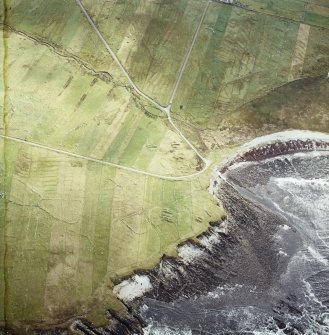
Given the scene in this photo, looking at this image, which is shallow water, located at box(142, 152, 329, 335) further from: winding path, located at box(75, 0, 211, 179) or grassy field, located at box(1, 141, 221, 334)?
winding path, located at box(75, 0, 211, 179)

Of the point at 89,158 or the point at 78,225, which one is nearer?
the point at 78,225

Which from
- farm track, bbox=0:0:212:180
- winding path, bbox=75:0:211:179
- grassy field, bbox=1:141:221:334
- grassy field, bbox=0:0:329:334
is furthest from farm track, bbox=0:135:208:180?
winding path, bbox=75:0:211:179

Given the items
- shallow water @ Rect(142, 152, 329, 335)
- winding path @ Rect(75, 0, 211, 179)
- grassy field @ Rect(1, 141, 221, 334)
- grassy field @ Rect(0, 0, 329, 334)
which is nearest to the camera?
shallow water @ Rect(142, 152, 329, 335)

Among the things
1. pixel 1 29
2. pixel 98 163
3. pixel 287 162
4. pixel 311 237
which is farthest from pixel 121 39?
pixel 311 237

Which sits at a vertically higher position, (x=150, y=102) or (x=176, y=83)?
(x=176, y=83)

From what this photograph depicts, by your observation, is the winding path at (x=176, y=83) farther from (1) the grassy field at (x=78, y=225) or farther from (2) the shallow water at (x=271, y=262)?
(2) the shallow water at (x=271, y=262)

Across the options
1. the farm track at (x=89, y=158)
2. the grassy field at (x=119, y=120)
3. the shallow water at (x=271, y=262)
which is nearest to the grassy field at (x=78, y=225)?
the grassy field at (x=119, y=120)

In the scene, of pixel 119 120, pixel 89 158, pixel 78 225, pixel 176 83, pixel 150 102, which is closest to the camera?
pixel 78 225

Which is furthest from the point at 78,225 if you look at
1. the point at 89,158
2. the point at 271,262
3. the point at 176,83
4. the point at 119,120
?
the point at 176,83

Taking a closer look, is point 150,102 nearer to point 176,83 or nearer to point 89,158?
point 176,83
